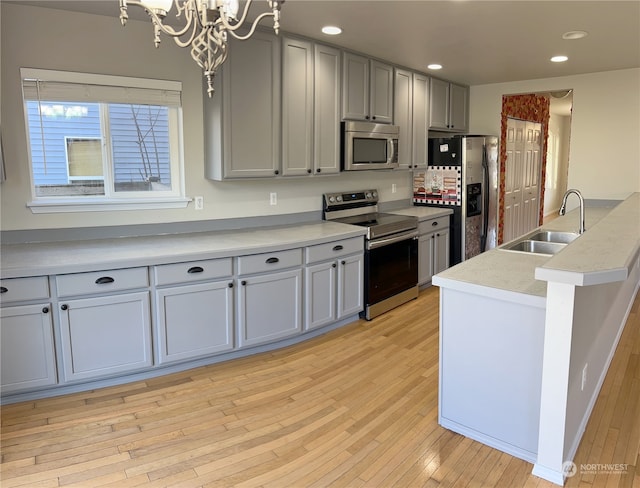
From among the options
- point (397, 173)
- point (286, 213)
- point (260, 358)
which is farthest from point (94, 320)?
point (397, 173)

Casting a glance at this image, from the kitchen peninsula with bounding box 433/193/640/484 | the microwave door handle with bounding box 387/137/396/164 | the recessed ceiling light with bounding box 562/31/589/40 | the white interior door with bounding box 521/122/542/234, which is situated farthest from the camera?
the white interior door with bounding box 521/122/542/234

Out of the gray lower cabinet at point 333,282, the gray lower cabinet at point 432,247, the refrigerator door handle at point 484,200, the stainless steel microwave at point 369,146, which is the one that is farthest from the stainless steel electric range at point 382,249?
the refrigerator door handle at point 484,200

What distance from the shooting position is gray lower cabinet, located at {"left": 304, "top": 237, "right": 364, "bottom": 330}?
360 centimetres

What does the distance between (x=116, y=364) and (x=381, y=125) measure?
3.07 metres

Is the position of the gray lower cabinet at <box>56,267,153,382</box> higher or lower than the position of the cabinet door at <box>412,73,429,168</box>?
lower

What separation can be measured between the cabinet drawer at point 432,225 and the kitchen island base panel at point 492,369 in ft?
8.28

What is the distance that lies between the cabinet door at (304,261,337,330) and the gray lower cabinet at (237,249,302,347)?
0.08 m

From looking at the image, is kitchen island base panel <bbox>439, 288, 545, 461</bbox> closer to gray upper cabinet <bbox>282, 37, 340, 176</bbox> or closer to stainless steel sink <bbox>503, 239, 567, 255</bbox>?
stainless steel sink <bbox>503, 239, 567, 255</bbox>

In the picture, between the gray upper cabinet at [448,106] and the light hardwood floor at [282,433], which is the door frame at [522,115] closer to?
the gray upper cabinet at [448,106]

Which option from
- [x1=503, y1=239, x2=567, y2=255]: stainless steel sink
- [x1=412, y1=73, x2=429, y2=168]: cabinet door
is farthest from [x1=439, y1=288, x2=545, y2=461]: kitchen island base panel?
[x1=412, y1=73, x2=429, y2=168]: cabinet door

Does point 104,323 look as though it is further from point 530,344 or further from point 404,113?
point 404,113

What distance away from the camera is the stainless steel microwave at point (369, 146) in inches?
164

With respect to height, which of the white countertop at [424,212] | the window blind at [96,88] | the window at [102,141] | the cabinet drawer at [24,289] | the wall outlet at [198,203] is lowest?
the cabinet drawer at [24,289]

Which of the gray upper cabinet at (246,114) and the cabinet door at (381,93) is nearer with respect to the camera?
the gray upper cabinet at (246,114)
